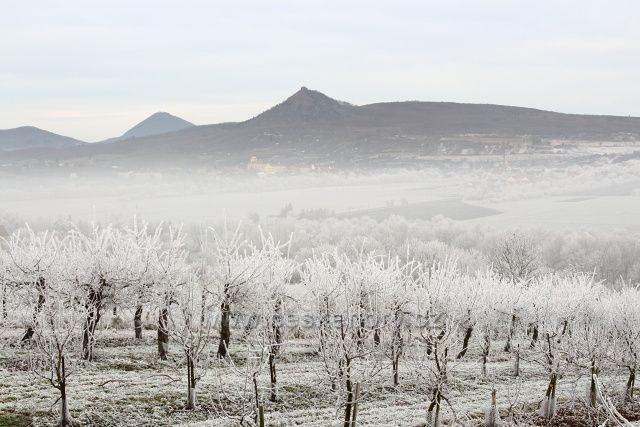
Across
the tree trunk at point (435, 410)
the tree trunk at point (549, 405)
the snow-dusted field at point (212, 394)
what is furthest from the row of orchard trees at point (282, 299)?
the tree trunk at point (435, 410)

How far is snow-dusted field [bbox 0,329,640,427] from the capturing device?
32.0 metres

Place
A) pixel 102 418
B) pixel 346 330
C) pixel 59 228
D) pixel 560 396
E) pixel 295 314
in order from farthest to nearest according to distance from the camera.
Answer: pixel 59 228 → pixel 295 314 → pixel 560 396 → pixel 102 418 → pixel 346 330

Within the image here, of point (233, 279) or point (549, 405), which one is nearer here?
point (549, 405)

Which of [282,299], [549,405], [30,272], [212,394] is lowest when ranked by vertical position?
[549,405]

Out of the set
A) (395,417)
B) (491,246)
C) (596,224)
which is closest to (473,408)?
(395,417)

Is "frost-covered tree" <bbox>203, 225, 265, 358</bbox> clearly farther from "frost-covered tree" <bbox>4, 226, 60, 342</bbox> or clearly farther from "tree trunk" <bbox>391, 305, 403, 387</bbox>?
"frost-covered tree" <bbox>4, 226, 60, 342</bbox>

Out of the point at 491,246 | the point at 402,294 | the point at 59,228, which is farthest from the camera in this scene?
the point at 59,228

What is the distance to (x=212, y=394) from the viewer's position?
3697 centimetres

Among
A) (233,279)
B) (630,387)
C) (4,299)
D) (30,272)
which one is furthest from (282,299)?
(630,387)

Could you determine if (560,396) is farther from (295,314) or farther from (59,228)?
(59,228)

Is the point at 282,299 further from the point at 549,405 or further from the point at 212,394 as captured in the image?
the point at 549,405

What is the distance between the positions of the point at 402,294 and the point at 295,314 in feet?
46.0

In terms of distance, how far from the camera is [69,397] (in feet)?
110

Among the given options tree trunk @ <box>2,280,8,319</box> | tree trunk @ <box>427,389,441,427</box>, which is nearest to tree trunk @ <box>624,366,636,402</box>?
tree trunk @ <box>427,389,441,427</box>
